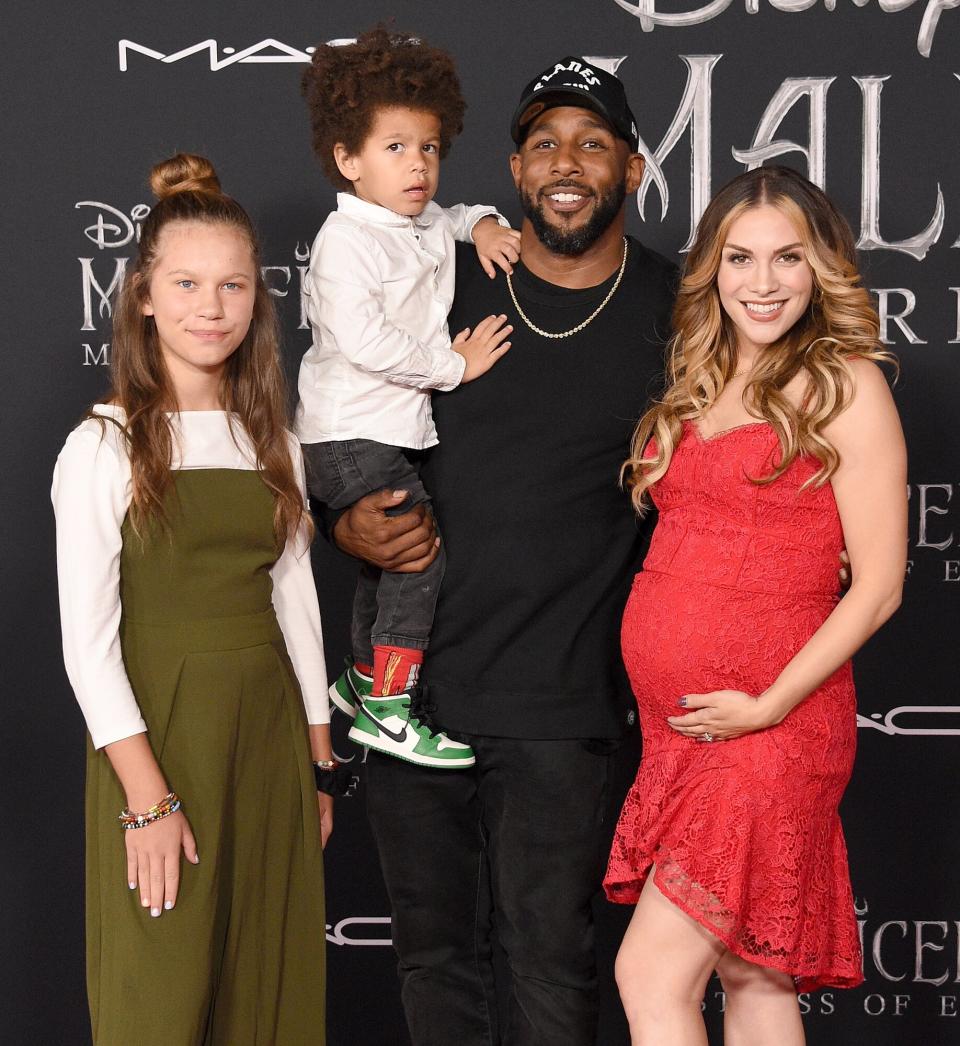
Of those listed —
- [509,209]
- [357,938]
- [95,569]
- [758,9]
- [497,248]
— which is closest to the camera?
[95,569]

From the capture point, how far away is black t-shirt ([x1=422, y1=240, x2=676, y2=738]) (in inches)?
88.9

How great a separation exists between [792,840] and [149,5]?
2339 millimetres

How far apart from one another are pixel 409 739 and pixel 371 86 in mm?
1139

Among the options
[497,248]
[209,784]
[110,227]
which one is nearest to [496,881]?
[209,784]

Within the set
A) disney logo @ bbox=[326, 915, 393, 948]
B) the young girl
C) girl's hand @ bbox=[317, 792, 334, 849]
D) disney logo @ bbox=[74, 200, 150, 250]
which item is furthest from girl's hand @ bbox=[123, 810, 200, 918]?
disney logo @ bbox=[74, 200, 150, 250]

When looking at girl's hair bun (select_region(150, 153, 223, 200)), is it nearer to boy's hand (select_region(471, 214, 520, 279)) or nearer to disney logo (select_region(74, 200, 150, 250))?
boy's hand (select_region(471, 214, 520, 279))

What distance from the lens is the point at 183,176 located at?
2098 millimetres

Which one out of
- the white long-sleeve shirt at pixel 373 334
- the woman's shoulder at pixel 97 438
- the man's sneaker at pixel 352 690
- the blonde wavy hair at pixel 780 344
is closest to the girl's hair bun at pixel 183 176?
the white long-sleeve shirt at pixel 373 334

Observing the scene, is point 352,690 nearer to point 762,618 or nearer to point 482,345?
point 482,345

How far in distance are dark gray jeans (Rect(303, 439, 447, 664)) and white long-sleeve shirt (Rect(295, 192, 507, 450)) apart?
1.1 inches

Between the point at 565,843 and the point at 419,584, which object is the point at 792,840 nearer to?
the point at 565,843

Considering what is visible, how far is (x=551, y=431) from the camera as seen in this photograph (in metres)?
2.28

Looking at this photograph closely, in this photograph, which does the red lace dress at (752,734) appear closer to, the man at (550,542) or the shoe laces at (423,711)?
the man at (550,542)

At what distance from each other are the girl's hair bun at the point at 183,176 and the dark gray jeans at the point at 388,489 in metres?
0.49
